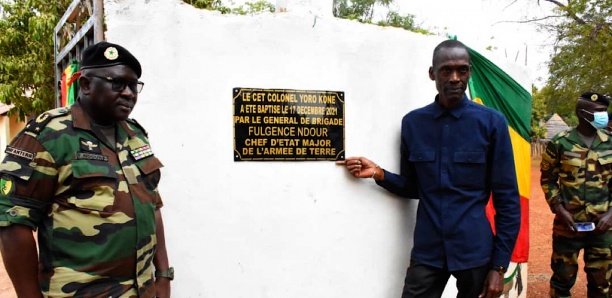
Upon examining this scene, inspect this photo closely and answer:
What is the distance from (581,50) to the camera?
42.3ft

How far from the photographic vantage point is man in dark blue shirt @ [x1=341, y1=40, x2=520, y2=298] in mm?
2424

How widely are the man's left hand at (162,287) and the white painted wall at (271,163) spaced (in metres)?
0.50

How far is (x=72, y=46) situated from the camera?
10.6 ft

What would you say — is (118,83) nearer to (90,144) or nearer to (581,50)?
(90,144)

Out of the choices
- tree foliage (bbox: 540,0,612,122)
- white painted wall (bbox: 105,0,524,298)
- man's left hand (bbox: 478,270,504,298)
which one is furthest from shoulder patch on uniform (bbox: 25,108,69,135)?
tree foliage (bbox: 540,0,612,122)

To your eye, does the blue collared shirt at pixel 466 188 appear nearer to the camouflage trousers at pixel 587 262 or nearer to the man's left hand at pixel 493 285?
the man's left hand at pixel 493 285

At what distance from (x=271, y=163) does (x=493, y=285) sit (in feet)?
4.38

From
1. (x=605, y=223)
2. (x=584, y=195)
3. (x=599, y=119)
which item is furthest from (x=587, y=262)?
(x=599, y=119)

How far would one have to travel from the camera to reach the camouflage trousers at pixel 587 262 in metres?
3.71

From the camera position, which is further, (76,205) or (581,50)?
(581,50)

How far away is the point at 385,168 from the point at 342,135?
0.37m

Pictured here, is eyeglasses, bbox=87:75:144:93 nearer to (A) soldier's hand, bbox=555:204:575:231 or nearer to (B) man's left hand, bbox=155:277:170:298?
(B) man's left hand, bbox=155:277:170:298

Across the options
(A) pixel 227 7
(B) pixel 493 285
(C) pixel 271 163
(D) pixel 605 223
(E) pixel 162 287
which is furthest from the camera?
(A) pixel 227 7

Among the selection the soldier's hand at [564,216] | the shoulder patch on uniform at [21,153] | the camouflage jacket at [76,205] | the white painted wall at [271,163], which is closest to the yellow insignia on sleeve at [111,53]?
the camouflage jacket at [76,205]
